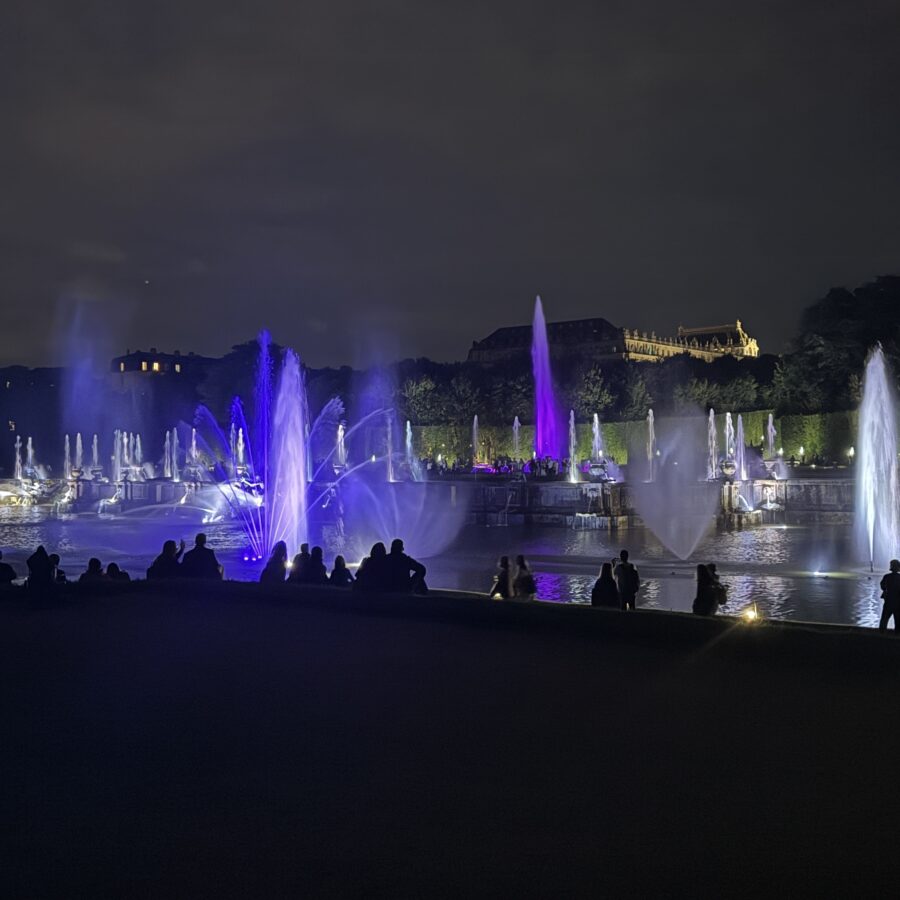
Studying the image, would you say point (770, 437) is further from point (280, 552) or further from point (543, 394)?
point (280, 552)

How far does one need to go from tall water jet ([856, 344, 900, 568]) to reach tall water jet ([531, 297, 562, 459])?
1492 cm

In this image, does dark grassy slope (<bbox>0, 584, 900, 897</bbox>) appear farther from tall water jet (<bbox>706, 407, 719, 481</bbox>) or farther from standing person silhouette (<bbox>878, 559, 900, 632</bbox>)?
tall water jet (<bbox>706, 407, 719, 481</bbox>)

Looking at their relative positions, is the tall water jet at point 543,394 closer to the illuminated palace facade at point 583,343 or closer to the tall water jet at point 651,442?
the tall water jet at point 651,442

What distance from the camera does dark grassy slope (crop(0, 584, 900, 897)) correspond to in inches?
179

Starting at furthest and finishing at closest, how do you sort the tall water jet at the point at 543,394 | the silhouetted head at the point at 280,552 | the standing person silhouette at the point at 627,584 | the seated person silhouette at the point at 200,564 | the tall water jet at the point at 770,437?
the tall water jet at the point at 770,437
the tall water jet at the point at 543,394
the seated person silhouette at the point at 200,564
the silhouetted head at the point at 280,552
the standing person silhouette at the point at 627,584

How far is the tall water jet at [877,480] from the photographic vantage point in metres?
27.7

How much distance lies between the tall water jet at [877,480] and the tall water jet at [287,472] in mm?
13836

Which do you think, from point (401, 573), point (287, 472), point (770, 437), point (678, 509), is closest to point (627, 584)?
point (401, 573)

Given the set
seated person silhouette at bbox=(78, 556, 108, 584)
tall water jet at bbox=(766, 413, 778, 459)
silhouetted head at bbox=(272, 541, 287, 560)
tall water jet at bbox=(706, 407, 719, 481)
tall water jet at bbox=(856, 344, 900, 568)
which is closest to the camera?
seated person silhouette at bbox=(78, 556, 108, 584)

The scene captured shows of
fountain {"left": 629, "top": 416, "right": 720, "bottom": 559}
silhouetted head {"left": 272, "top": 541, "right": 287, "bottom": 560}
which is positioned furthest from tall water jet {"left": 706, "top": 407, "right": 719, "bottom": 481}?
silhouetted head {"left": 272, "top": 541, "right": 287, "bottom": 560}

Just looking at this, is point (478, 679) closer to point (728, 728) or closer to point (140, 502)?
point (728, 728)

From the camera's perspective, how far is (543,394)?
60.1 m

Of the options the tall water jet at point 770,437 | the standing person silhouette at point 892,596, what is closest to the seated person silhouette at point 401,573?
the standing person silhouette at point 892,596

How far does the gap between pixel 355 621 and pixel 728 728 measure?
495 cm
